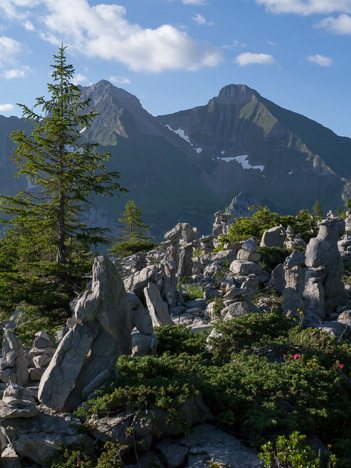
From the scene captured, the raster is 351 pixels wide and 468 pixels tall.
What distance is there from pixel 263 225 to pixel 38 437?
22044 mm

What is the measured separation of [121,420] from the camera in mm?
6496

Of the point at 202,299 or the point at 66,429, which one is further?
the point at 202,299

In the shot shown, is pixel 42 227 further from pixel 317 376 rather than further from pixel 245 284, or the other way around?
pixel 317 376

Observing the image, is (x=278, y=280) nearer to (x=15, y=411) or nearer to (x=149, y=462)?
(x=149, y=462)

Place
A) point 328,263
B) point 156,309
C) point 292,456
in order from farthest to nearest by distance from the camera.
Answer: point 328,263
point 156,309
point 292,456

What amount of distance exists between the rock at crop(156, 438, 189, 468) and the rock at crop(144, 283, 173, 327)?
730 centimetres

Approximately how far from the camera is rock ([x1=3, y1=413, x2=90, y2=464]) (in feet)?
20.5

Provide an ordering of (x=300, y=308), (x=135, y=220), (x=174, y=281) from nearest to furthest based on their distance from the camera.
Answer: (x=300, y=308), (x=174, y=281), (x=135, y=220)

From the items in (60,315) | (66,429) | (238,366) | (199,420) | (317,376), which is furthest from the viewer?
(60,315)

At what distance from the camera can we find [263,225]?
26.8 metres

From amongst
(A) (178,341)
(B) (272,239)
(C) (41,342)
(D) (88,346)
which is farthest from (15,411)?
(B) (272,239)

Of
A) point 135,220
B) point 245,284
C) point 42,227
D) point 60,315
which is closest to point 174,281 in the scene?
point 245,284

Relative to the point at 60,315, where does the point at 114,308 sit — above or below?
above

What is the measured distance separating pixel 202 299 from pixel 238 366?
870 centimetres
